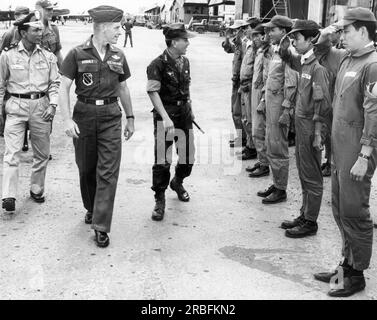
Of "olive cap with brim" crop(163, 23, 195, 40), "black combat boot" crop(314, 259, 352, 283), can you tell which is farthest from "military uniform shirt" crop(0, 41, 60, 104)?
"black combat boot" crop(314, 259, 352, 283)

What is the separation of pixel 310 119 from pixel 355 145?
1257 mm

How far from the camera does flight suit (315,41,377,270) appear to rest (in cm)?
392

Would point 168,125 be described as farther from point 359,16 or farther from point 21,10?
point 21,10

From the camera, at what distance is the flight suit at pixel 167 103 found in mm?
5676

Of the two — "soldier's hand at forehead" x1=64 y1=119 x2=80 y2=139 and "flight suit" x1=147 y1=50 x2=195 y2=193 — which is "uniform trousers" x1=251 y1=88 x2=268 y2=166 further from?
"soldier's hand at forehead" x1=64 y1=119 x2=80 y2=139

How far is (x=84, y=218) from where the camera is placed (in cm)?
570

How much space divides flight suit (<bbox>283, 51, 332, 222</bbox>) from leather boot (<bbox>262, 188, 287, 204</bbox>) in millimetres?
945

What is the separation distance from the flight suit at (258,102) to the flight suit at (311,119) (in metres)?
2.00

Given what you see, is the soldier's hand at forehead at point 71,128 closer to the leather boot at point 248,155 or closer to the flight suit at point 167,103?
the flight suit at point 167,103

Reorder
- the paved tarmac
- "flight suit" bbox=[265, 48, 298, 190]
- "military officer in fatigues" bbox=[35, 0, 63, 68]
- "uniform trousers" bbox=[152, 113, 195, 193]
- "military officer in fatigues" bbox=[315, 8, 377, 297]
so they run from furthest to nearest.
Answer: "military officer in fatigues" bbox=[35, 0, 63, 68] < "flight suit" bbox=[265, 48, 298, 190] < "uniform trousers" bbox=[152, 113, 195, 193] < the paved tarmac < "military officer in fatigues" bbox=[315, 8, 377, 297]

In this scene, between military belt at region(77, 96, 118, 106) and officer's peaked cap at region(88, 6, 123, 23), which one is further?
military belt at region(77, 96, 118, 106)

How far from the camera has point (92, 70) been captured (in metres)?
4.93

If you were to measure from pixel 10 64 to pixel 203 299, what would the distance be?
11.3ft

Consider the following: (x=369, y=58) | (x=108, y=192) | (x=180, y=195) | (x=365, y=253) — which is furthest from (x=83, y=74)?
(x=365, y=253)
